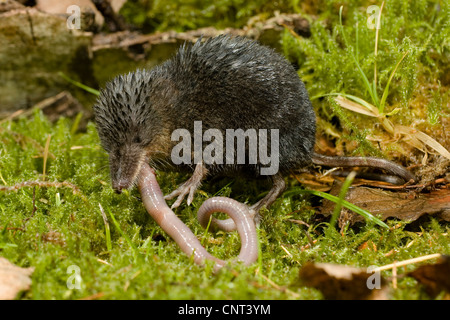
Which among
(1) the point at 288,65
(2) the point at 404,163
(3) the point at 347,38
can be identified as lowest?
(2) the point at 404,163

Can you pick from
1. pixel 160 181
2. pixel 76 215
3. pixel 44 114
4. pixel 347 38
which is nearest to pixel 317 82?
pixel 347 38

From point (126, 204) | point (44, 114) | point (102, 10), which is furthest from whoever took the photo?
point (44, 114)

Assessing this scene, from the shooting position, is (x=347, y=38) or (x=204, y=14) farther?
(x=204, y=14)

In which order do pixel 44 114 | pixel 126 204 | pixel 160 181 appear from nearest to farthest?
pixel 126 204
pixel 160 181
pixel 44 114

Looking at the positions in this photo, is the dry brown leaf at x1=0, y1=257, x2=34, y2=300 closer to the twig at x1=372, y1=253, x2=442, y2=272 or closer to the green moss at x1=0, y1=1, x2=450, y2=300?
the green moss at x1=0, y1=1, x2=450, y2=300

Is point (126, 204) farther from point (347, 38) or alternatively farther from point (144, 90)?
point (347, 38)

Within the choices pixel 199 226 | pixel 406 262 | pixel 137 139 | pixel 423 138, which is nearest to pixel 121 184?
pixel 137 139

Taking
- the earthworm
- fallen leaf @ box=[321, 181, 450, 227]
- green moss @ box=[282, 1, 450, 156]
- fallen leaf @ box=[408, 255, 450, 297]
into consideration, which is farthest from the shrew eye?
fallen leaf @ box=[408, 255, 450, 297]
